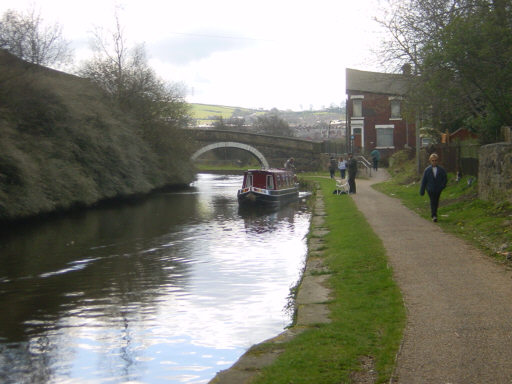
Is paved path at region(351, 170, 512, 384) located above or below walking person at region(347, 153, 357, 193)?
below

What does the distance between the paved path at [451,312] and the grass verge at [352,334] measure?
16cm

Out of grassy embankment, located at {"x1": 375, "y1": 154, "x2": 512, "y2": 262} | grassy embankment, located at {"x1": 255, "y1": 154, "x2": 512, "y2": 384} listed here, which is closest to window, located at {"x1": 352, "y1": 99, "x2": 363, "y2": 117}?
grassy embankment, located at {"x1": 375, "y1": 154, "x2": 512, "y2": 262}

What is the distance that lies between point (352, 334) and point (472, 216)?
827 centimetres

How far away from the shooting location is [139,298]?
8.95m

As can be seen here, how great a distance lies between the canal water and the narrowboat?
8.34 metres

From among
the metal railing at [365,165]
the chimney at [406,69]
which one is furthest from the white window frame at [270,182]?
the metal railing at [365,165]

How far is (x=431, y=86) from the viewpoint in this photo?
1508 centimetres

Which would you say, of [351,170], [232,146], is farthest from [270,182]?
[232,146]

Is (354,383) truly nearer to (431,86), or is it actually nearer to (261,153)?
(431,86)

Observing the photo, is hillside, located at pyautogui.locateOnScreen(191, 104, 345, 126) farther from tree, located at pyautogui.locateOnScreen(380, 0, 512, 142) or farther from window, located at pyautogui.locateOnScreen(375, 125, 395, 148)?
tree, located at pyautogui.locateOnScreen(380, 0, 512, 142)

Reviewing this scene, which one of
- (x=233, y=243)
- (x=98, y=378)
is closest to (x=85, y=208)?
(x=233, y=243)

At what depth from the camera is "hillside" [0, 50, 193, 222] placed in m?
18.3

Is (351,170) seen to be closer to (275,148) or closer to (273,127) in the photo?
(275,148)

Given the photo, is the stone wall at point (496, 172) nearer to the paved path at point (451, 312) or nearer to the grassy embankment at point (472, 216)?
the grassy embankment at point (472, 216)
